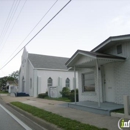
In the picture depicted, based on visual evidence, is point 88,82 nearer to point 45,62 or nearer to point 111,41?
point 111,41

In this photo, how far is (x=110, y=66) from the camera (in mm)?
11906

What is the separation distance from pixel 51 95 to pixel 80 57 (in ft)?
44.0

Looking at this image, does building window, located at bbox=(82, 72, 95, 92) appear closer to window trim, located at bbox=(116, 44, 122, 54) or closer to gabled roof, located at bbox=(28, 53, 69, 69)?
window trim, located at bbox=(116, 44, 122, 54)

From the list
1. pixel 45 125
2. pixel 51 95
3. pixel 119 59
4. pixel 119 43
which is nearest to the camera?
pixel 45 125

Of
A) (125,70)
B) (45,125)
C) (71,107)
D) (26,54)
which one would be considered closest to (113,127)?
(45,125)

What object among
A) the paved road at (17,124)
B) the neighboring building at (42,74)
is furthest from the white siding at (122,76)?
the neighboring building at (42,74)

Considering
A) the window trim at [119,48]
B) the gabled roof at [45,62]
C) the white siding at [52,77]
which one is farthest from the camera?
the gabled roof at [45,62]

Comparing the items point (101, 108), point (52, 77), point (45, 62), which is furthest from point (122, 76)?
point (45, 62)

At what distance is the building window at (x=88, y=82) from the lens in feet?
46.3

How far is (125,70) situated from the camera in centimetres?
1062

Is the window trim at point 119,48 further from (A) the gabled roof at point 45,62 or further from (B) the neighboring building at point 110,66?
→ (A) the gabled roof at point 45,62

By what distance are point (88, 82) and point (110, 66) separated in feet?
11.3

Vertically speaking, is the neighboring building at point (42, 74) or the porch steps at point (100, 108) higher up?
the neighboring building at point (42, 74)

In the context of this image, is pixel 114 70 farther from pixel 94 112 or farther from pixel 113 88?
pixel 94 112
